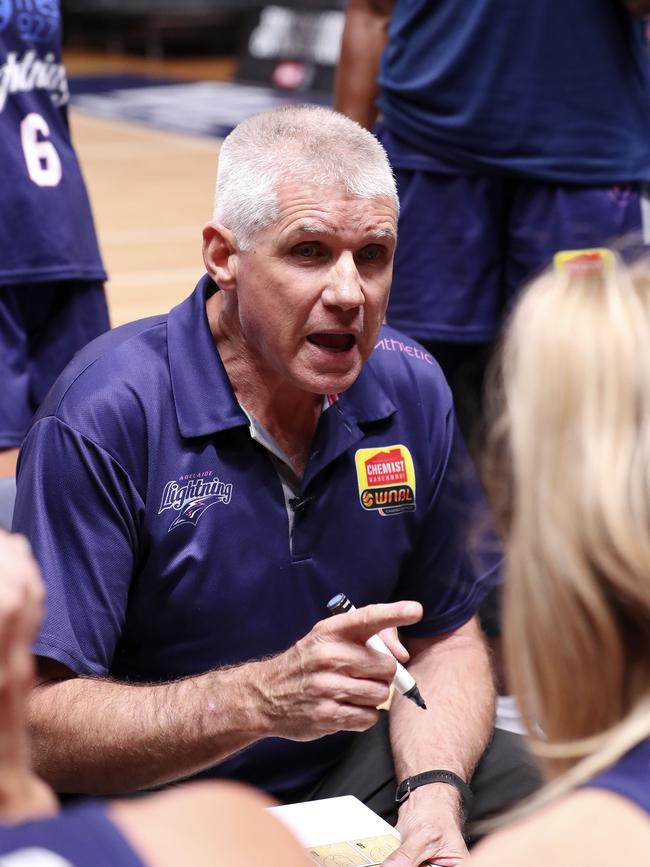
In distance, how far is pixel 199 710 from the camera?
1.96 m

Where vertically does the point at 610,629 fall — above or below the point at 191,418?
above

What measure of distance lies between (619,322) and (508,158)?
6.01ft

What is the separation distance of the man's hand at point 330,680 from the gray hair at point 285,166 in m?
0.66

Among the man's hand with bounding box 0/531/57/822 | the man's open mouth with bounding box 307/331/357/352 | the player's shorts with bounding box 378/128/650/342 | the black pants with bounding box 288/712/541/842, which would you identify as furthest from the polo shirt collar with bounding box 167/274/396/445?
the man's hand with bounding box 0/531/57/822

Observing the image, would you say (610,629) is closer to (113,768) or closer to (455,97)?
(113,768)

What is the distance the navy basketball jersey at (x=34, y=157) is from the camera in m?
2.88

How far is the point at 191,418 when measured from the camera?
214 cm

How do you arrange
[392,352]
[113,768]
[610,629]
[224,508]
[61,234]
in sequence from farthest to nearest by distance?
1. [61,234]
2. [392,352]
3. [224,508]
4. [113,768]
5. [610,629]

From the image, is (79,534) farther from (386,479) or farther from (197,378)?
(386,479)

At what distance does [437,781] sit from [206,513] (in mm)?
536

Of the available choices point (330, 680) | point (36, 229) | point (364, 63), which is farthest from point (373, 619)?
point (364, 63)

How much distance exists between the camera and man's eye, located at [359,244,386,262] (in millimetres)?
2230

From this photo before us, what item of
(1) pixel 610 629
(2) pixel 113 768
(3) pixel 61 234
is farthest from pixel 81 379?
(1) pixel 610 629

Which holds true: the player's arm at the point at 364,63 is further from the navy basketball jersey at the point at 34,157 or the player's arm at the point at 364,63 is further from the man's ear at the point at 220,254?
the man's ear at the point at 220,254
